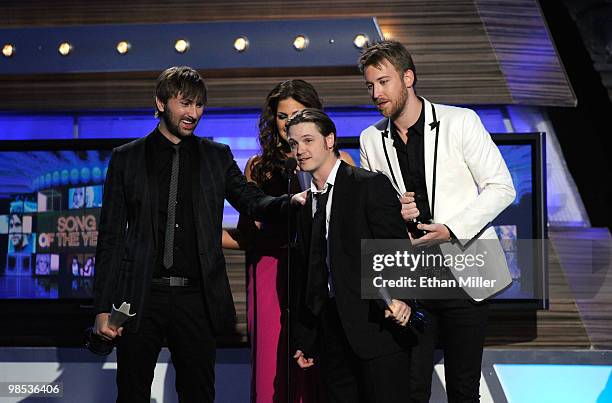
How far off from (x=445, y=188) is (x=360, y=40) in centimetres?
152

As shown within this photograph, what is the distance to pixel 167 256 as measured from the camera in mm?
3076

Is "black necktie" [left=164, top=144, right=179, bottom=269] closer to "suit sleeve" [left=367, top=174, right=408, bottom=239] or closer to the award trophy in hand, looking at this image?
the award trophy in hand

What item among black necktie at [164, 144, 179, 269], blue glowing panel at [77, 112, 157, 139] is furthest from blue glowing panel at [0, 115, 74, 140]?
black necktie at [164, 144, 179, 269]

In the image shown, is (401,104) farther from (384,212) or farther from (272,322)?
(272,322)

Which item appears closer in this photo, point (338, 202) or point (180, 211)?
point (338, 202)

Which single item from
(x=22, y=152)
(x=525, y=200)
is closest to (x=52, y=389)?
(x=22, y=152)

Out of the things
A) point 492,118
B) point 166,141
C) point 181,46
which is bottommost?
point 166,141

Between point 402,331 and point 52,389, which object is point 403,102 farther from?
point 52,389

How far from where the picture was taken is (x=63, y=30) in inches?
178

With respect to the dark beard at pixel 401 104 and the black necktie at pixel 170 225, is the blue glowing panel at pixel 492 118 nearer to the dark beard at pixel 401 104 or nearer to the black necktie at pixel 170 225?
the dark beard at pixel 401 104

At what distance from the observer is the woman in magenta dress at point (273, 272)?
3441mm

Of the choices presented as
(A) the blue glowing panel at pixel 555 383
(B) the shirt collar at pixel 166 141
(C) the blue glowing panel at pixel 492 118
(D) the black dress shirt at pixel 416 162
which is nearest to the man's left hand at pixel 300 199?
(D) the black dress shirt at pixel 416 162

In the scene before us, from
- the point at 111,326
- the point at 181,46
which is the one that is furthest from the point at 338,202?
the point at 181,46

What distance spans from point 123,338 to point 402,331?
902 mm
